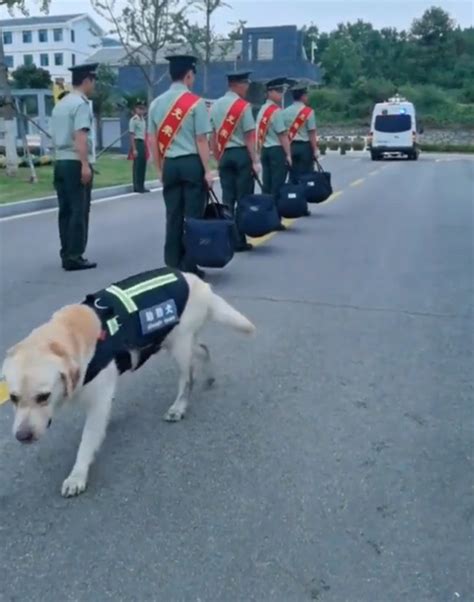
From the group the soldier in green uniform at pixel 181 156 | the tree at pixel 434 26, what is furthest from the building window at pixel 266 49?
the soldier in green uniform at pixel 181 156

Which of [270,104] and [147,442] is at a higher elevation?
[270,104]

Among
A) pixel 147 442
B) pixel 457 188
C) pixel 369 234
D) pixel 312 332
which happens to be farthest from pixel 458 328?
pixel 457 188

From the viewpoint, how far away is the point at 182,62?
22.5 feet

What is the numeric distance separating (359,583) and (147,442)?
58.4 inches

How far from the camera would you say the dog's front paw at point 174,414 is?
420cm

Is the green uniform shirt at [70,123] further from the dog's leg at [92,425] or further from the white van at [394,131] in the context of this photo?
the white van at [394,131]

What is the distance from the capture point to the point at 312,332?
589 cm

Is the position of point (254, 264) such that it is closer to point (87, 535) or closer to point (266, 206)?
point (266, 206)

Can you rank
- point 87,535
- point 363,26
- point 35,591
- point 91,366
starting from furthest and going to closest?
point 363,26 → point 91,366 → point 87,535 → point 35,591

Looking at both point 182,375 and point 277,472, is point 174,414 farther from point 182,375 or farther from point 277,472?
point 277,472

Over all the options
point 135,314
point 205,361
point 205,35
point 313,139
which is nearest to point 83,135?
point 205,361

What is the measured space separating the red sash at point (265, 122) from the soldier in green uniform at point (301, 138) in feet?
3.27

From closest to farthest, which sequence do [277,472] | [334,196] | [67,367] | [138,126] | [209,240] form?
[67,367] < [277,472] < [209,240] < [334,196] < [138,126]

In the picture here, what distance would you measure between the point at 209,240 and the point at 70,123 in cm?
197
